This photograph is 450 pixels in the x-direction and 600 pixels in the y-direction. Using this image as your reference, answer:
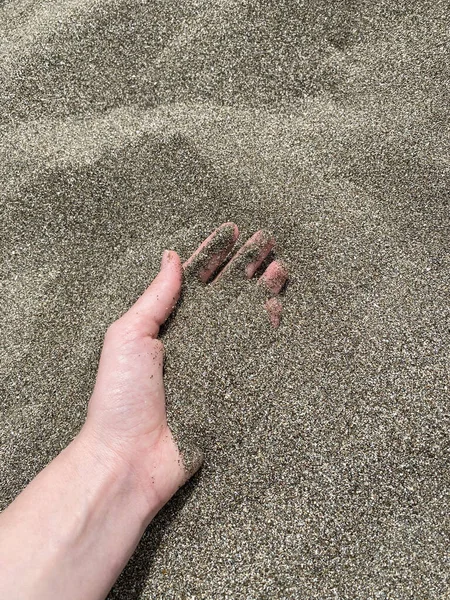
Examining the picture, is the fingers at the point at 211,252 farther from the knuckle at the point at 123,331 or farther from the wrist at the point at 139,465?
the wrist at the point at 139,465

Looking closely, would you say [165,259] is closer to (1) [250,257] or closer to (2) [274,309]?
(1) [250,257]

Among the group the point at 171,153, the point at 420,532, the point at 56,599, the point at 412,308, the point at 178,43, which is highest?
the point at 178,43

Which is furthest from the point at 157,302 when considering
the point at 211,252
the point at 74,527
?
→ the point at 74,527

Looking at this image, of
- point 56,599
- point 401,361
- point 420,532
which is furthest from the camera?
point 401,361

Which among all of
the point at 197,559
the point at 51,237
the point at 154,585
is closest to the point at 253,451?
the point at 197,559

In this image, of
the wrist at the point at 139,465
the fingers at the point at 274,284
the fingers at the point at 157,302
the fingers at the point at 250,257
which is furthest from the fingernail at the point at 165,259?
the wrist at the point at 139,465

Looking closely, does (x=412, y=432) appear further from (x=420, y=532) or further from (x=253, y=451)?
(x=253, y=451)

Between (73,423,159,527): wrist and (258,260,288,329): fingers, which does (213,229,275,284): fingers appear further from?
(73,423,159,527): wrist
